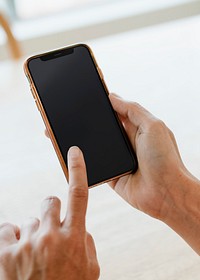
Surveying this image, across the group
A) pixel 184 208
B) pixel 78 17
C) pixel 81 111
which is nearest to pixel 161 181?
pixel 184 208

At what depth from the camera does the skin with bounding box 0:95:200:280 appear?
0.56 meters

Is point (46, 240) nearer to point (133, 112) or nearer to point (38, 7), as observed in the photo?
point (133, 112)

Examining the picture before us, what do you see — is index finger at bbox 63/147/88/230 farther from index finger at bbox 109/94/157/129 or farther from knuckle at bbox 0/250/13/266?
index finger at bbox 109/94/157/129

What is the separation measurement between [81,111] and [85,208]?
241 mm

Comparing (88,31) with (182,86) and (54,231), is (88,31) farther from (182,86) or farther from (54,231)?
(54,231)

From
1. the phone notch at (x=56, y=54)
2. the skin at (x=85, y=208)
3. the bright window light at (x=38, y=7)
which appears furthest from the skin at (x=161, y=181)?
the bright window light at (x=38, y=7)

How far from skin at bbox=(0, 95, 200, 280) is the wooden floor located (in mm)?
50

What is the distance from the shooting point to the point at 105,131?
0.78 metres

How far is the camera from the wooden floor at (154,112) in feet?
2.43

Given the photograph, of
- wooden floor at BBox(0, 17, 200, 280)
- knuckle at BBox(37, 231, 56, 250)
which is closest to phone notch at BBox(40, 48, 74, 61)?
wooden floor at BBox(0, 17, 200, 280)

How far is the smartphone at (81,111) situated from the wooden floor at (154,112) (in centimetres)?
11

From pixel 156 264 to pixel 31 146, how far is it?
0.40 meters

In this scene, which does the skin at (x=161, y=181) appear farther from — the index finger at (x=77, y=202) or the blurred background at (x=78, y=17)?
the blurred background at (x=78, y=17)

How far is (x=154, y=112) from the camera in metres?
1.06
